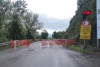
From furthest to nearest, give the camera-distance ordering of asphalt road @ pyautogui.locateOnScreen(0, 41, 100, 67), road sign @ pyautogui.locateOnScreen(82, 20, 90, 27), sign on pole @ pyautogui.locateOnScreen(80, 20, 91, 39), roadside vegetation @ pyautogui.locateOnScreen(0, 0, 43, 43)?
roadside vegetation @ pyautogui.locateOnScreen(0, 0, 43, 43), sign on pole @ pyautogui.locateOnScreen(80, 20, 91, 39), road sign @ pyautogui.locateOnScreen(82, 20, 90, 27), asphalt road @ pyautogui.locateOnScreen(0, 41, 100, 67)

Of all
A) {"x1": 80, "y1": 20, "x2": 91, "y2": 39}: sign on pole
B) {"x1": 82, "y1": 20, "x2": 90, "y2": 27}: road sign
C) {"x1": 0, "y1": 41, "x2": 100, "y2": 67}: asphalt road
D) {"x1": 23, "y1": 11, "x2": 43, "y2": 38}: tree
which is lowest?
{"x1": 0, "y1": 41, "x2": 100, "y2": 67}: asphalt road

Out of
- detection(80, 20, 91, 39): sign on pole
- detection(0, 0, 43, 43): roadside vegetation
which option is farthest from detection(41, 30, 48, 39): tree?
detection(80, 20, 91, 39): sign on pole

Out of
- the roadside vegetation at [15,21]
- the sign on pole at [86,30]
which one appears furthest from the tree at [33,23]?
the sign on pole at [86,30]

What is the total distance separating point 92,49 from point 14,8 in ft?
176

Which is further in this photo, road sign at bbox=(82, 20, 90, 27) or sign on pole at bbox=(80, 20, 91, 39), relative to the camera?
sign on pole at bbox=(80, 20, 91, 39)

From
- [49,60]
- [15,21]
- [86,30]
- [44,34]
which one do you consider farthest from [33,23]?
[49,60]

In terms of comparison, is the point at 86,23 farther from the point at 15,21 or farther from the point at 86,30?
the point at 15,21

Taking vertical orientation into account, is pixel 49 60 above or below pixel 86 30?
below

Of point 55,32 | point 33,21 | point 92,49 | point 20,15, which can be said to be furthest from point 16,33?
point 55,32

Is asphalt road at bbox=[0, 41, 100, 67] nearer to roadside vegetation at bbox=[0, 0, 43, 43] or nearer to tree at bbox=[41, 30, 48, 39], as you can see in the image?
roadside vegetation at bbox=[0, 0, 43, 43]

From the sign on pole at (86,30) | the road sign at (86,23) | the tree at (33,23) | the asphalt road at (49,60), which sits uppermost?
the tree at (33,23)

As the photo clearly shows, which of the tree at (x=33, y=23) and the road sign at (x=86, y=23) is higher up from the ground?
the tree at (x=33, y=23)

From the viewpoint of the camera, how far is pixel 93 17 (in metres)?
27.4

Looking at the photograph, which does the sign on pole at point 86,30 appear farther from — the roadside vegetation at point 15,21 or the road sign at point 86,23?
the roadside vegetation at point 15,21
